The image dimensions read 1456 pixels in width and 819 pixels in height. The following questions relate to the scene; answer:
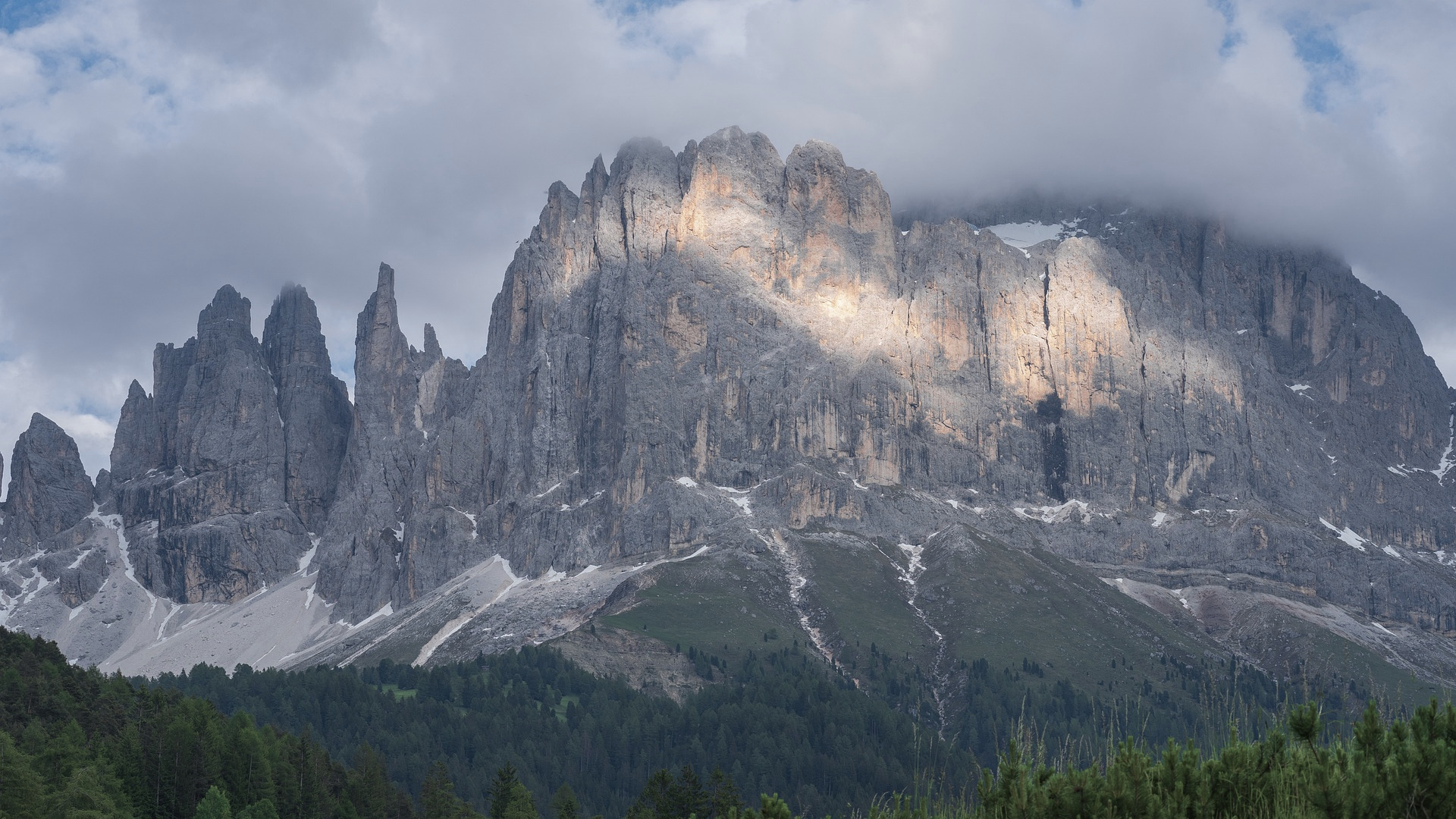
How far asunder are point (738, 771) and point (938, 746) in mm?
26314

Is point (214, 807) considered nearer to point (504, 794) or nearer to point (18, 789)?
point (18, 789)

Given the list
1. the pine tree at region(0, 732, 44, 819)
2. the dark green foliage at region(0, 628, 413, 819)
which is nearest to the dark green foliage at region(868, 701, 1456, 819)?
the pine tree at region(0, 732, 44, 819)

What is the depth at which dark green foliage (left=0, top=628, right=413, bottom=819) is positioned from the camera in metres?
81.8

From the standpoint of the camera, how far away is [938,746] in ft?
630

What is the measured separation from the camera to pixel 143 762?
98625 millimetres

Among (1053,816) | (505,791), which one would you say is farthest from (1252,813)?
(505,791)

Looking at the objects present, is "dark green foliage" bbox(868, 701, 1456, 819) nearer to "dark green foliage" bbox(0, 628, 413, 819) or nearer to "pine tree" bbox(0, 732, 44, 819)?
"pine tree" bbox(0, 732, 44, 819)

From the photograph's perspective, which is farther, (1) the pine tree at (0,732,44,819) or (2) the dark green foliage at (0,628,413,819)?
(2) the dark green foliage at (0,628,413,819)

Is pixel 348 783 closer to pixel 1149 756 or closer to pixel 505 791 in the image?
pixel 505 791

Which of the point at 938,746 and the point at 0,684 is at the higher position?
the point at 0,684

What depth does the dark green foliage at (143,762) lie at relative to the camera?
81812 millimetres

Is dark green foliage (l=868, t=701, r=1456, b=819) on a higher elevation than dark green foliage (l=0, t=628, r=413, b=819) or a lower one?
higher

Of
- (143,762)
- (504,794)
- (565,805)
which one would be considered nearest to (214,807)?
(143,762)

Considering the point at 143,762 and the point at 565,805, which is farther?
the point at 565,805
